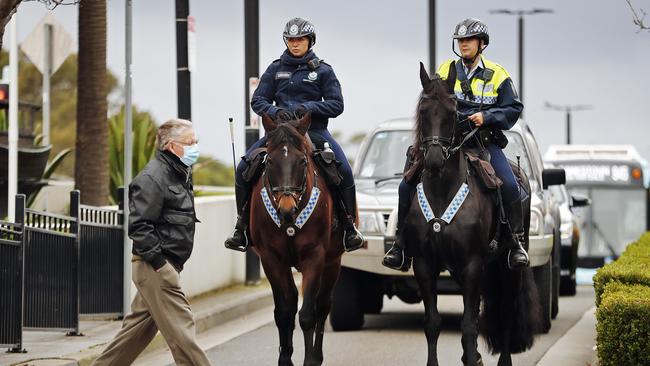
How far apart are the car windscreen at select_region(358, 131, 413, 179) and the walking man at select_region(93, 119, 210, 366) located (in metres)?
6.49

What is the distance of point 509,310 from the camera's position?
11.8 metres

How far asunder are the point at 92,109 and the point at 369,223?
6.61m

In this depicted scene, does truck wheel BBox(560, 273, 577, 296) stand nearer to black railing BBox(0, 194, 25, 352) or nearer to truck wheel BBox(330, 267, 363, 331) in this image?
truck wheel BBox(330, 267, 363, 331)

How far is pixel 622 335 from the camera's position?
984cm

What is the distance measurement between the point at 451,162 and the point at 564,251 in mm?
10351

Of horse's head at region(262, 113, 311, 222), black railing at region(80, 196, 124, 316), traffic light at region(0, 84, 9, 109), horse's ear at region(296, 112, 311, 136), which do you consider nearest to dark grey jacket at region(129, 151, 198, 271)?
horse's head at region(262, 113, 311, 222)

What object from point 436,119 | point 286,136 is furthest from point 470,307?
point 286,136

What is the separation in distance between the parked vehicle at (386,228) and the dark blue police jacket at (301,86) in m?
3.02

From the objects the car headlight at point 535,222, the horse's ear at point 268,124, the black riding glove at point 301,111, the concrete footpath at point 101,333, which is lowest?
the concrete footpath at point 101,333

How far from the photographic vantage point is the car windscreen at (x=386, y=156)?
1633 centimetres

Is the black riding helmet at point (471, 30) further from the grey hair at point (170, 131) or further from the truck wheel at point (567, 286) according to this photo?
the truck wheel at point (567, 286)

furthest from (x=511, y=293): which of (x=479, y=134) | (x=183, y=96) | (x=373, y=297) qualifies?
(x=183, y=96)

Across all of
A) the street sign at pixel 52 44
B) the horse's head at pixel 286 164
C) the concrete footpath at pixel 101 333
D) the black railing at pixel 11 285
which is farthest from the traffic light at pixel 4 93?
the horse's head at pixel 286 164

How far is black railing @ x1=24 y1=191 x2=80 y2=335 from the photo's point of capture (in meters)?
12.8
